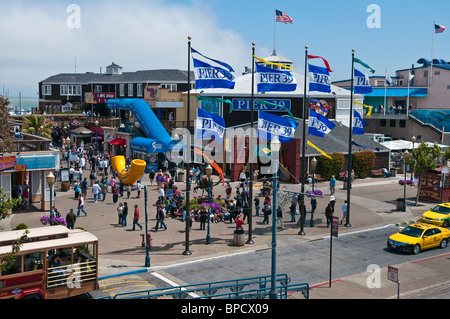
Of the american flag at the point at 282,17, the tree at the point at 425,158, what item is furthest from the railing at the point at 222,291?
the american flag at the point at 282,17

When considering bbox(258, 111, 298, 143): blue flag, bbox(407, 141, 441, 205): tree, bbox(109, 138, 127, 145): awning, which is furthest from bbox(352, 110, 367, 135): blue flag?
bbox(109, 138, 127, 145): awning

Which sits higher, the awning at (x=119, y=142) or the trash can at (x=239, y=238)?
the awning at (x=119, y=142)

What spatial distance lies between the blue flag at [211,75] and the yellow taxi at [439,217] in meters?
15.4

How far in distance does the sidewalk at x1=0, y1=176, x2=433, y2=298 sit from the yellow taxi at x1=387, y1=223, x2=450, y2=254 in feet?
14.3

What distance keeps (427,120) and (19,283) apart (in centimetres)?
6744

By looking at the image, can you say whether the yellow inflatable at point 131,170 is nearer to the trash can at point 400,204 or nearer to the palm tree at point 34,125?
the trash can at point 400,204

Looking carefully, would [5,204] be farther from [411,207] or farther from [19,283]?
[411,207]

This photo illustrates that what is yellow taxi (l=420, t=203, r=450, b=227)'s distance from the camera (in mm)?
30755

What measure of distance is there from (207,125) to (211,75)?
2507 mm

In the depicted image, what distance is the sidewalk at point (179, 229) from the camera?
24516mm

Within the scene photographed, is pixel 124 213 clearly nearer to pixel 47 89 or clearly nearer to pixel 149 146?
pixel 149 146

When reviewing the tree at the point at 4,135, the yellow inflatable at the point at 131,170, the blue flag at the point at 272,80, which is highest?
the blue flag at the point at 272,80

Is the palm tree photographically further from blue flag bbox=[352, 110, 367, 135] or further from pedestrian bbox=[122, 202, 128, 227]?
blue flag bbox=[352, 110, 367, 135]

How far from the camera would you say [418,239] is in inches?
1030
